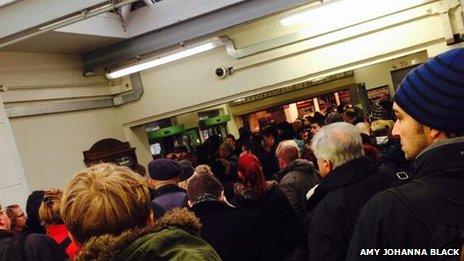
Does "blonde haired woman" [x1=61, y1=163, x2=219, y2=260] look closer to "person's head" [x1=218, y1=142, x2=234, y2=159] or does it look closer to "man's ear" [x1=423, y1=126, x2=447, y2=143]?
"man's ear" [x1=423, y1=126, x2=447, y2=143]

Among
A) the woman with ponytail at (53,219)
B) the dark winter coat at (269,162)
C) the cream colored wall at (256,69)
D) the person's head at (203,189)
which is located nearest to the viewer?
the person's head at (203,189)

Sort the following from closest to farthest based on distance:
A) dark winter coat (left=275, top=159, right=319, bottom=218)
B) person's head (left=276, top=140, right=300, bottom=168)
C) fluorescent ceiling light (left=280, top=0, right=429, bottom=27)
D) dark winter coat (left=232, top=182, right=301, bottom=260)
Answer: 1. dark winter coat (left=232, top=182, right=301, bottom=260)
2. dark winter coat (left=275, top=159, right=319, bottom=218)
3. person's head (left=276, top=140, right=300, bottom=168)
4. fluorescent ceiling light (left=280, top=0, right=429, bottom=27)

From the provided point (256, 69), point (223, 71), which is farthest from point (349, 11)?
point (223, 71)

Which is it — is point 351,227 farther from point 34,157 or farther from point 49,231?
point 34,157

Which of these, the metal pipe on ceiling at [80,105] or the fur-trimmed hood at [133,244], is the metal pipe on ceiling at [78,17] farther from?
the fur-trimmed hood at [133,244]

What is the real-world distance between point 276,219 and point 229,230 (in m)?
0.66

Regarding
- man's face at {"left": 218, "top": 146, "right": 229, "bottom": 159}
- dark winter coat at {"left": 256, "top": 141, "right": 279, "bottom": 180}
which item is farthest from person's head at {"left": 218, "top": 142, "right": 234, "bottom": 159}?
dark winter coat at {"left": 256, "top": 141, "right": 279, "bottom": 180}

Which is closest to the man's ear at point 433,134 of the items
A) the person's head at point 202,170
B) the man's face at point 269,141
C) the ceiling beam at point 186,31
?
the person's head at point 202,170

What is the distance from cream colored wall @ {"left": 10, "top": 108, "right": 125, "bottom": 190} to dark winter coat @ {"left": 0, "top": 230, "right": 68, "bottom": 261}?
2.49 m

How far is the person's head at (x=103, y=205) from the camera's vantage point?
4.35 ft

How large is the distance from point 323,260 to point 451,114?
1.20 metres

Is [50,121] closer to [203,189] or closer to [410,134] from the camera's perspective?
[203,189]

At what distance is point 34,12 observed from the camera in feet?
13.2

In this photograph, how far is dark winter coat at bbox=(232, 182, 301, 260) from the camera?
3.26 m
